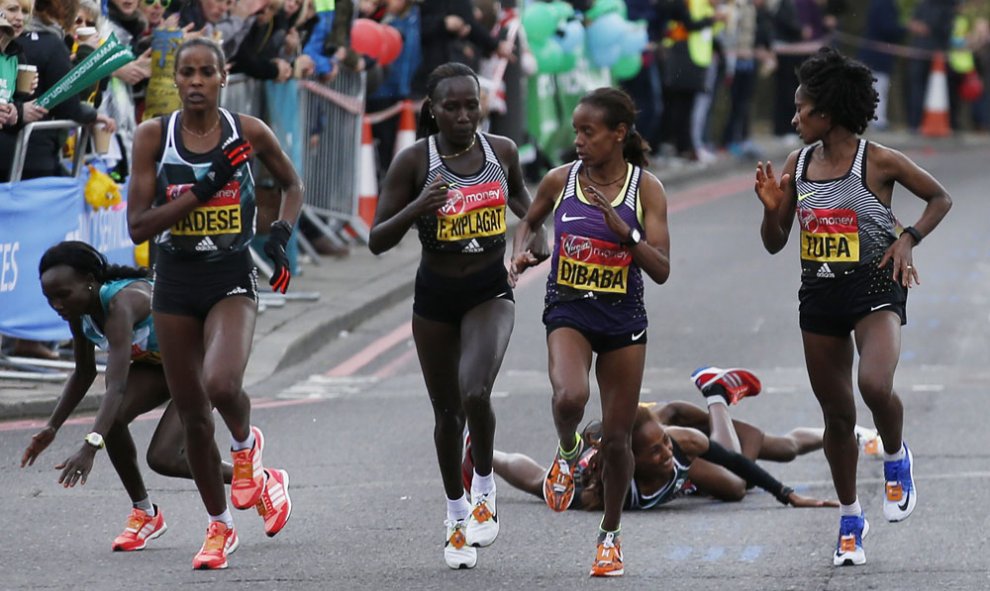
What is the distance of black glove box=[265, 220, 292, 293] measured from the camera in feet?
25.2

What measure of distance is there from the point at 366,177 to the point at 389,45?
44.3 inches

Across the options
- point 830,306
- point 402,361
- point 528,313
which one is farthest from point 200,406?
point 528,313

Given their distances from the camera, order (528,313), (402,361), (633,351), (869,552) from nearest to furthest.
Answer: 1. (633,351)
2. (869,552)
3. (402,361)
4. (528,313)

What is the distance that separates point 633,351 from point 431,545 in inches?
53.1

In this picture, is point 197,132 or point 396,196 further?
point 396,196

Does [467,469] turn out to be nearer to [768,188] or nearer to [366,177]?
[768,188]

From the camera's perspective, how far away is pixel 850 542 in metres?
7.83

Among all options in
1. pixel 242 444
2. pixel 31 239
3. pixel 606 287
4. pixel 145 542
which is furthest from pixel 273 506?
→ pixel 31 239

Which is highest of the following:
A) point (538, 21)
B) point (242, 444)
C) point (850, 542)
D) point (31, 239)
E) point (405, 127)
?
point (242, 444)

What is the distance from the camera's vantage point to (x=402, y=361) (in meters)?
13.4

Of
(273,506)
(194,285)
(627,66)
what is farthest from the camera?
(627,66)

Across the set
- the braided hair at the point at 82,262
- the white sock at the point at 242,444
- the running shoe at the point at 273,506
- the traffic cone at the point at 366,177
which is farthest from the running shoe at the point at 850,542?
the traffic cone at the point at 366,177

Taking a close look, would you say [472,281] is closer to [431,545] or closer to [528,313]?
[431,545]

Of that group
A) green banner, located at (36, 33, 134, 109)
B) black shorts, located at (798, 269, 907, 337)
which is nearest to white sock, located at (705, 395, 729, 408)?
black shorts, located at (798, 269, 907, 337)
